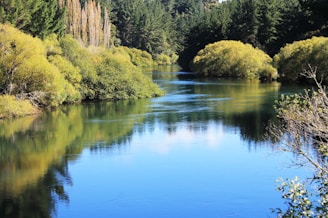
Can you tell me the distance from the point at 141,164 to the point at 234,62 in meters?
54.5

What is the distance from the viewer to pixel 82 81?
144 ft

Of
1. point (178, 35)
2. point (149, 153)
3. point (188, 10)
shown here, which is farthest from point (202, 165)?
point (188, 10)

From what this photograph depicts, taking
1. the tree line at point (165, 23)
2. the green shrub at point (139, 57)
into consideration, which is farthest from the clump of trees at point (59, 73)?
the green shrub at point (139, 57)

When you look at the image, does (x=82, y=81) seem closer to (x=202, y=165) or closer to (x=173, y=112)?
(x=173, y=112)

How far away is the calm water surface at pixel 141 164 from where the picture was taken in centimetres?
1639

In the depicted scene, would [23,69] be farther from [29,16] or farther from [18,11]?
[29,16]

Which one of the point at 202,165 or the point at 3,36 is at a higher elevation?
the point at 3,36

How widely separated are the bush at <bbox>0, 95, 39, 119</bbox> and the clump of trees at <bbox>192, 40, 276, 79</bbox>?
40.3 meters

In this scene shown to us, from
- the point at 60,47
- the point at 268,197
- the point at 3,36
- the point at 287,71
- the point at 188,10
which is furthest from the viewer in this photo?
the point at 188,10

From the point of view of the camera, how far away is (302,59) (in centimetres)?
5862

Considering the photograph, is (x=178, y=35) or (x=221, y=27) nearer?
(x=221, y=27)

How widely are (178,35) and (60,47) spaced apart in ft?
297

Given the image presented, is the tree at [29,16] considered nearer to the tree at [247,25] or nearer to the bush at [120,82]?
the bush at [120,82]

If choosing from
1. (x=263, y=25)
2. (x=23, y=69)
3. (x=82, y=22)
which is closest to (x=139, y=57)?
(x=263, y=25)
